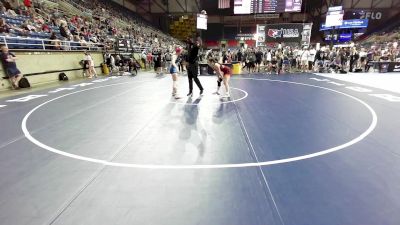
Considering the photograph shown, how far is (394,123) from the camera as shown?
5.21 meters

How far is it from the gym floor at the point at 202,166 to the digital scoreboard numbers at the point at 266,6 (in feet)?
77.5

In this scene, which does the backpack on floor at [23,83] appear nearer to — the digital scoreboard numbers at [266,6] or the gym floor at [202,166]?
the gym floor at [202,166]

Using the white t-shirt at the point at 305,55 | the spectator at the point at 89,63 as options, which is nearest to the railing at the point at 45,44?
the spectator at the point at 89,63

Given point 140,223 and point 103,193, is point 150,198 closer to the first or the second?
point 140,223

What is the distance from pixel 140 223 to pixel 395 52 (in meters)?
26.7

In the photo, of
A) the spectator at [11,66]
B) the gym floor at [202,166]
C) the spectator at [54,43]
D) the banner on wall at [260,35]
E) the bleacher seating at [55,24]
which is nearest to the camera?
the gym floor at [202,166]

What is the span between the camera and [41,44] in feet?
40.6

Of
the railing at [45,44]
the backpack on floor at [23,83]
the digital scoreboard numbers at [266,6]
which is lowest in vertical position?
the backpack on floor at [23,83]

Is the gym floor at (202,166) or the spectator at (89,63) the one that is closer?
the gym floor at (202,166)

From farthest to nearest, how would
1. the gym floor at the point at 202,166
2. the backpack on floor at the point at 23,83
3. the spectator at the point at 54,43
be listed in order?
the spectator at the point at 54,43 → the backpack on floor at the point at 23,83 → the gym floor at the point at 202,166

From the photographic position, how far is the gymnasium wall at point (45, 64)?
1116 centimetres

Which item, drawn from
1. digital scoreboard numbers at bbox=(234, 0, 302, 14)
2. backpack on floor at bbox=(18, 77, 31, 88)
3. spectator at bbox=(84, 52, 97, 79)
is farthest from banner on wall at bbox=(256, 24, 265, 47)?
backpack on floor at bbox=(18, 77, 31, 88)

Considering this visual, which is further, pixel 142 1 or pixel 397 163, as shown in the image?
pixel 142 1

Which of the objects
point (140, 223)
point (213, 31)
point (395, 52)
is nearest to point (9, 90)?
point (140, 223)
